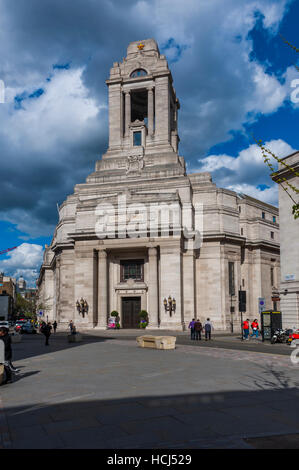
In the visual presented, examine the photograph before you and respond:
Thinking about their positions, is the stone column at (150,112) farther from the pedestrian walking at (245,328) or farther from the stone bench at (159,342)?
the stone bench at (159,342)

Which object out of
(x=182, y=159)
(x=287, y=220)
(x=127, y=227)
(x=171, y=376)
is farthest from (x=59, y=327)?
(x=171, y=376)

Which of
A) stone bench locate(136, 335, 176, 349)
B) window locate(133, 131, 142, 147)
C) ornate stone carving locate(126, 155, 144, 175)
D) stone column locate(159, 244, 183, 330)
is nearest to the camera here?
Answer: stone bench locate(136, 335, 176, 349)

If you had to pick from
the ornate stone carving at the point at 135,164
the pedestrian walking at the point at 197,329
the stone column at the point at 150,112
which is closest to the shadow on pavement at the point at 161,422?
the pedestrian walking at the point at 197,329

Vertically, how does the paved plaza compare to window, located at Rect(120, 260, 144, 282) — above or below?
below

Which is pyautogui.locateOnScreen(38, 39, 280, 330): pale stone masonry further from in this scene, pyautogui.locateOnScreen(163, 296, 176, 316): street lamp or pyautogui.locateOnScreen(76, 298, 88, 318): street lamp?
pyautogui.locateOnScreen(76, 298, 88, 318): street lamp

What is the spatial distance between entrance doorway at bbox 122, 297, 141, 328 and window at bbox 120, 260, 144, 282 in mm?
2315

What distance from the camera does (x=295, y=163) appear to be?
32.7 metres

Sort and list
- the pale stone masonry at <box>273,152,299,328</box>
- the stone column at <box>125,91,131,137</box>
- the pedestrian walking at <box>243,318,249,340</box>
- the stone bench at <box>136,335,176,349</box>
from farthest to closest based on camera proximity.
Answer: the stone column at <box>125,91,131,137</box> < the pedestrian walking at <box>243,318,249,340</box> < the pale stone masonry at <box>273,152,299,328</box> < the stone bench at <box>136,335,176,349</box>

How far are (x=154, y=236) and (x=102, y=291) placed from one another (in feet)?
26.9

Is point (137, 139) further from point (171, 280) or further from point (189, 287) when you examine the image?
point (189, 287)

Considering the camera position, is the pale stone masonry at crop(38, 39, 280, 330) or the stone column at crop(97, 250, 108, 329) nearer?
the pale stone masonry at crop(38, 39, 280, 330)

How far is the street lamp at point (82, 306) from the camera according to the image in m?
45.4

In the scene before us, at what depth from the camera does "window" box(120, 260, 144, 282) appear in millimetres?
46844

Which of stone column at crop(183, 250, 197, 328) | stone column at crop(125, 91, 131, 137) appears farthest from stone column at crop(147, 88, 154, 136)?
stone column at crop(183, 250, 197, 328)
